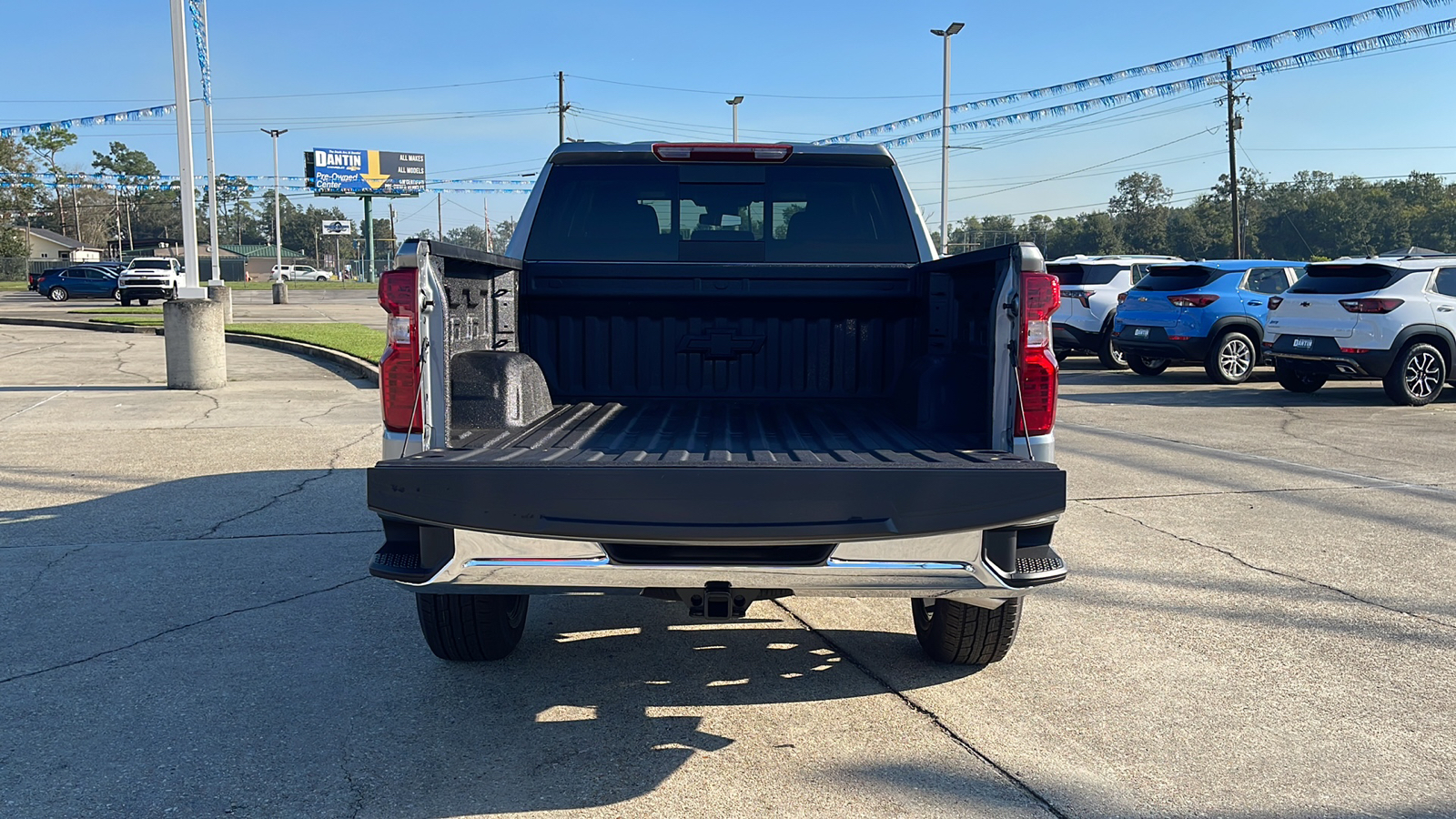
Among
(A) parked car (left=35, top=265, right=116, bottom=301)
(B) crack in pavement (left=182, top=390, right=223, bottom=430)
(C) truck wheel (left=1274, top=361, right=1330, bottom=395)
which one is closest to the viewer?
(B) crack in pavement (left=182, top=390, right=223, bottom=430)

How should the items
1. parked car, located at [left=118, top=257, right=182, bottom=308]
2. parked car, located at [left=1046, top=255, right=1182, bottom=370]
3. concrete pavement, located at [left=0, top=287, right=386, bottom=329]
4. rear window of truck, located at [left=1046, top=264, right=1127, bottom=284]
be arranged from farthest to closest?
parked car, located at [left=118, top=257, right=182, bottom=308] < concrete pavement, located at [left=0, top=287, right=386, bottom=329] < rear window of truck, located at [left=1046, top=264, right=1127, bottom=284] < parked car, located at [left=1046, top=255, right=1182, bottom=370]

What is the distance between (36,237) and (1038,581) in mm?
117497

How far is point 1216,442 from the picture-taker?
1051 cm

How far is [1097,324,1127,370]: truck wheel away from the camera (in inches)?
695

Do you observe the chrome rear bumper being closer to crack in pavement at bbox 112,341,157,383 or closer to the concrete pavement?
crack in pavement at bbox 112,341,157,383

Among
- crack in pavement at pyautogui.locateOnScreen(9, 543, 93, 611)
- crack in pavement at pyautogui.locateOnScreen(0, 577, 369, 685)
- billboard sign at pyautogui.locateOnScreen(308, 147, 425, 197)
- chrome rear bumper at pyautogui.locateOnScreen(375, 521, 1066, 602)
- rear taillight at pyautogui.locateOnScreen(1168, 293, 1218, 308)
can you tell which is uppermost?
billboard sign at pyautogui.locateOnScreen(308, 147, 425, 197)

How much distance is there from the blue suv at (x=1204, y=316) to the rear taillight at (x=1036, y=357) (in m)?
12.9

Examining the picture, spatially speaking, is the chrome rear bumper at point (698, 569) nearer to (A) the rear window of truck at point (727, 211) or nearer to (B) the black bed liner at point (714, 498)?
(B) the black bed liner at point (714, 498)

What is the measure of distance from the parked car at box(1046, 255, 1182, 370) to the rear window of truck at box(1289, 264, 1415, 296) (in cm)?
412

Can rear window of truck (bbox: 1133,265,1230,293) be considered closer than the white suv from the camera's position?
No

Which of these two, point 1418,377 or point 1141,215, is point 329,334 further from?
point 1141,215

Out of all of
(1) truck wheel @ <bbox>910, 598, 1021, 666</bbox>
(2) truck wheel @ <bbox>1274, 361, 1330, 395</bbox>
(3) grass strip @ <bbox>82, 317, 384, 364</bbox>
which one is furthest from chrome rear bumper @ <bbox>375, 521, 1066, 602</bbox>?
(3) grass strip @ <bbox>82, 317, 384, 364</bbox>

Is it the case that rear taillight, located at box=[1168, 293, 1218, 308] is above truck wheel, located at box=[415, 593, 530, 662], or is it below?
above

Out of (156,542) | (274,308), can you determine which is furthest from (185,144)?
(274,308)
